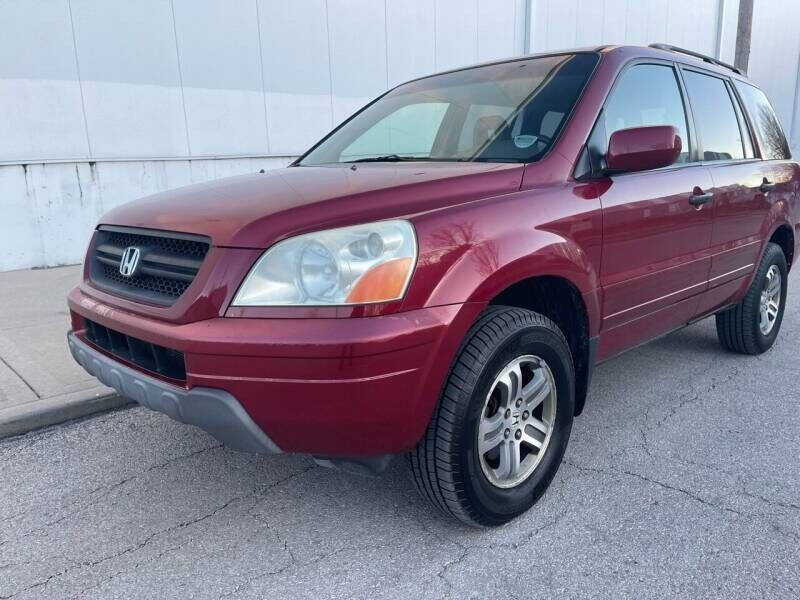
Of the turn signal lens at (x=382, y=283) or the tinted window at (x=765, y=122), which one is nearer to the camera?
the turn signal lens at (x=382, y=283)

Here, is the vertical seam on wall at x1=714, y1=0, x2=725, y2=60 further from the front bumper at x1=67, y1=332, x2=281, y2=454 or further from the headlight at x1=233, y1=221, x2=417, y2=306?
the front bumper at x1=67, y1=332, x2=281, y2=454

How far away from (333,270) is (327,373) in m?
0.32

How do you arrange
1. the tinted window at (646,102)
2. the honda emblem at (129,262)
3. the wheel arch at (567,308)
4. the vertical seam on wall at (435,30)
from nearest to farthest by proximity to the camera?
the honda emblem at (129,262)
the wheel arch at (567,308)
the tinted window at (646,102)
the vertical seam on wall at (435,30)

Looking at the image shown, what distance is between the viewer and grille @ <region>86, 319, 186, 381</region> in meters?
2.14

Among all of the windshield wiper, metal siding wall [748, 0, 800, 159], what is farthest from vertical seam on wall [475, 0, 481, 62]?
metal siding wall [748, 0, 800, 159]

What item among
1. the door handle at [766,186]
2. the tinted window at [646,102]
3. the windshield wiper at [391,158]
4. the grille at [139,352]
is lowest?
the grille at [139,352]

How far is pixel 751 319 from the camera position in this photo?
4.19 meters

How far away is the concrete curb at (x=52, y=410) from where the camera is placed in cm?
329

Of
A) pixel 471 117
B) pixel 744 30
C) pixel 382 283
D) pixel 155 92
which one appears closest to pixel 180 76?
pixel 155 92

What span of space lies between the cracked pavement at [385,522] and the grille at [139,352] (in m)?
0.68

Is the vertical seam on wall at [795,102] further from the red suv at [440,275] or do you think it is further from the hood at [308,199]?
the hood at [308,199]

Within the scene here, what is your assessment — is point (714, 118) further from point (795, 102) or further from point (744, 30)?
point (795, 102)

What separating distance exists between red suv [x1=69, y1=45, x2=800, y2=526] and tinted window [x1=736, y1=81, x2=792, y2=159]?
882 millimetres

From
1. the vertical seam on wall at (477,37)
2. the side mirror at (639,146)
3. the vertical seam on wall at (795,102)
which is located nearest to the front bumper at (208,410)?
the side mirror at (639,146)
